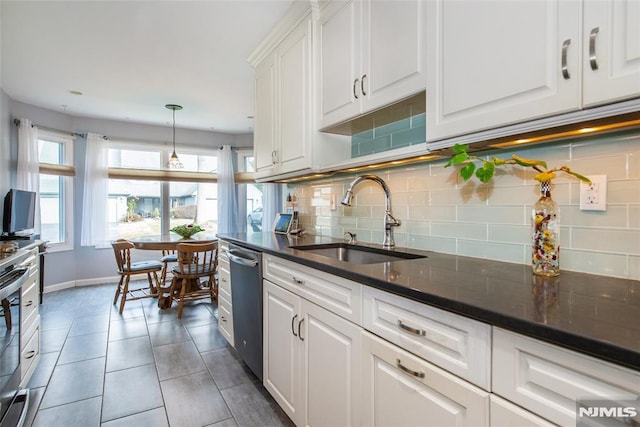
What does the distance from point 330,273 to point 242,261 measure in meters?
1.00

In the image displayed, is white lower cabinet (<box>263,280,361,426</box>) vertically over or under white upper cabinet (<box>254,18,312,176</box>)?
under

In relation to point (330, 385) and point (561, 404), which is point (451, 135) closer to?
point (561, 404)

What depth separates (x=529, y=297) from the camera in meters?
0.85

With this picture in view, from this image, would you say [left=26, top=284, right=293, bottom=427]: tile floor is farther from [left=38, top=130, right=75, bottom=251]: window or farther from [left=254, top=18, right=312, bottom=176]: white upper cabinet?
[left=38, top=130, right=75, bottom=251]: window

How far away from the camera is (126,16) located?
2.37m

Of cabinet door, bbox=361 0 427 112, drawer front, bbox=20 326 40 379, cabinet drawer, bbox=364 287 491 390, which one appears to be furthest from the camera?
drawer front, bbox=20 326 40 379

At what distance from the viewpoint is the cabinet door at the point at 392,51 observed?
1.38 metres

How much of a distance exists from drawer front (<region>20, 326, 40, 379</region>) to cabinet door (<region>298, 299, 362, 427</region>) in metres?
1.79

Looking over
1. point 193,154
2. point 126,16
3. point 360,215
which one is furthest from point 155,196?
point 360,215

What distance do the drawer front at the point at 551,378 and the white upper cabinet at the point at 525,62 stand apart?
65cm

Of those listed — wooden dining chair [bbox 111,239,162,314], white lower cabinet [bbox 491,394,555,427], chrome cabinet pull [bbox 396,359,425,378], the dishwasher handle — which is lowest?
wooden dining chair [bbox 111,239,162,314]

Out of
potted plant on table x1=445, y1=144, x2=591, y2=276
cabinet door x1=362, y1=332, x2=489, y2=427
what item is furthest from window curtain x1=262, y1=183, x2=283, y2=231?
potted plant on table x1=445, y1=144, x2=591, y2=276

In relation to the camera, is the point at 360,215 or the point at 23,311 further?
the point at 360,215

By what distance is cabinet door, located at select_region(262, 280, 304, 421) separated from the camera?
5.28 ft
